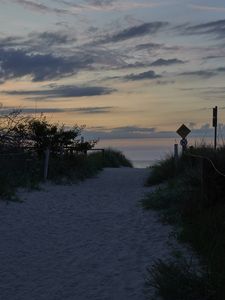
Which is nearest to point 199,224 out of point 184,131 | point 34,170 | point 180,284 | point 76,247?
point 76,247

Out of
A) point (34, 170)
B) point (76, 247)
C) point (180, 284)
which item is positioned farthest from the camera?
point (34, 170)

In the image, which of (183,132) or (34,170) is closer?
(34,170)

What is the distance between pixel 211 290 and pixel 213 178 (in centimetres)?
606

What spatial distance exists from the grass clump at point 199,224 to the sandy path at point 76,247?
400 millimetres

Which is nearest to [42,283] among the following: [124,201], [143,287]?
[143,287]

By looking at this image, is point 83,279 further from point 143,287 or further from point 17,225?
point 17,225

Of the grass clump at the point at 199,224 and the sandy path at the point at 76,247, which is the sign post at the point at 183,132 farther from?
the grass clump at the point at 199,224

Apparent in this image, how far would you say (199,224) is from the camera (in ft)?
35.3

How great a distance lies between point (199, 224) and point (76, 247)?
219cm

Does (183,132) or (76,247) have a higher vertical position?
(183,132)

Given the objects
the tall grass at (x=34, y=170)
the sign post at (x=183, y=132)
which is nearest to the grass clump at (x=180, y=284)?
the tall grass at (x=34, y=170)

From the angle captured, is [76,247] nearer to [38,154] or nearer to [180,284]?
[180,284]

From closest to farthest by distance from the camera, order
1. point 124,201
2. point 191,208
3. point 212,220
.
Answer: point 212,220, point 191,208, point 124,201

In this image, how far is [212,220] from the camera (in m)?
10.6
